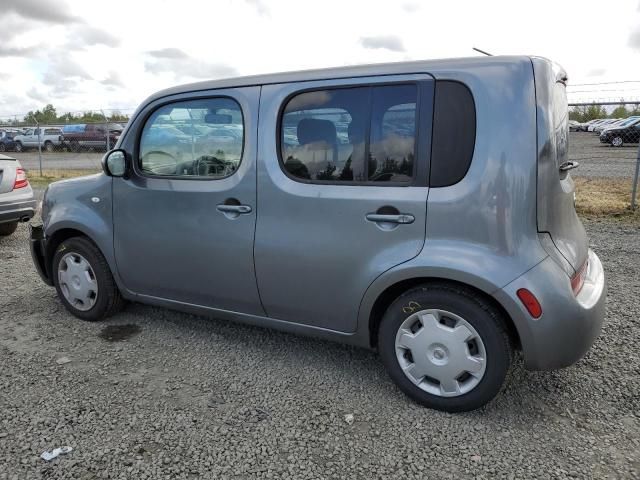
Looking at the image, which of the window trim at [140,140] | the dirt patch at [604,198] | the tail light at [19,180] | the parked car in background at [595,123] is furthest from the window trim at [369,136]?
the parked car in background at [595,123]

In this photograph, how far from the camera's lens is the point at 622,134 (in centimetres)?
2250

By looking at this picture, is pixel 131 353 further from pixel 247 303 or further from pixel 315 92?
pixel 315 92

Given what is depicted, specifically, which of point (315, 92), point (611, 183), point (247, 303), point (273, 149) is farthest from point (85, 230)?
point (611, 183)

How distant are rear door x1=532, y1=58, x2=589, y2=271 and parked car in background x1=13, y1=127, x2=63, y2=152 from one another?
27.0m

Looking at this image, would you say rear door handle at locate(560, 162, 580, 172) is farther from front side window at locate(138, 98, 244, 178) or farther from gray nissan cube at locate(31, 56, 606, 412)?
front side window at locate(138, 98, 244, 178)

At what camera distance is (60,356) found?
358 centimetres

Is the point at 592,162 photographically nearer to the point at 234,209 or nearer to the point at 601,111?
the point at 601,111

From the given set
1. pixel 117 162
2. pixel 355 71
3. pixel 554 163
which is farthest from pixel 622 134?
pixel 117 162

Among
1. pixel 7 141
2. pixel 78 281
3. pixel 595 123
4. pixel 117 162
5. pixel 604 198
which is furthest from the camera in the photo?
pixel 595 123

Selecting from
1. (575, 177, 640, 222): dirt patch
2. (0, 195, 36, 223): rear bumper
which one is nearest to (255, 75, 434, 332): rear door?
(0, 195, 36, 223): rear bumper

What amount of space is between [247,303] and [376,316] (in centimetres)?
88

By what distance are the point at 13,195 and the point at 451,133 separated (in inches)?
239

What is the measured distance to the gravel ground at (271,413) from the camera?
245 centimetres

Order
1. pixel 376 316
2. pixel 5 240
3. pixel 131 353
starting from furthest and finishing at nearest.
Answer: pixel 5 240 → pixel 131 353 → pixel 376 316
